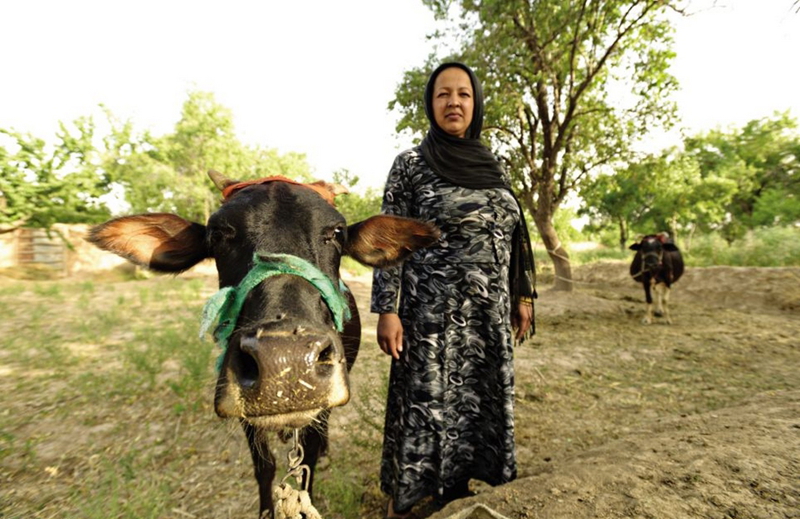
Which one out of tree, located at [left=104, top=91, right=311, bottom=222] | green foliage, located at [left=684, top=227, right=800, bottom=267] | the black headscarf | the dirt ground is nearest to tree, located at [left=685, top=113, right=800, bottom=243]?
green foliage, located at [left=684, top=227, right=800, bottom=267]

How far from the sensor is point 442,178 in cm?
201

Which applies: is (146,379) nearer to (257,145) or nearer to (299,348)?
(299,348)

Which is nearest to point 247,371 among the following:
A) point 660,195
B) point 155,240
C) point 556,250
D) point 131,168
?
point 155,240

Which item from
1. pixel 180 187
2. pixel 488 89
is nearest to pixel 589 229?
pixel 488 89

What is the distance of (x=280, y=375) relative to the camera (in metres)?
1.03

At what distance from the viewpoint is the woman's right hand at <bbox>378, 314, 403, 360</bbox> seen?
195cm

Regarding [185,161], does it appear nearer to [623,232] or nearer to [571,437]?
[571,437]

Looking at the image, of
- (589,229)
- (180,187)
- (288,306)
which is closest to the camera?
(288,306)

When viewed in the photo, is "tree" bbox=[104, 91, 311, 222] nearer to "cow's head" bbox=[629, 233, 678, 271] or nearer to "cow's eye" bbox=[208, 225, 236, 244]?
"cow's head" bbox=[629, 233, 678, 271]

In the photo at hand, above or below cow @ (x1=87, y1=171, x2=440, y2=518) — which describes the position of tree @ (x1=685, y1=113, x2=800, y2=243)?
above

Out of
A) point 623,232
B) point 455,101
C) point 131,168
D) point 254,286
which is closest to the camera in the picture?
point 254,286

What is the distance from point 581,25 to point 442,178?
27.7 feet

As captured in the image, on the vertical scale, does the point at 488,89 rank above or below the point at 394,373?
above

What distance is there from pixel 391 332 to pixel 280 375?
971mm
